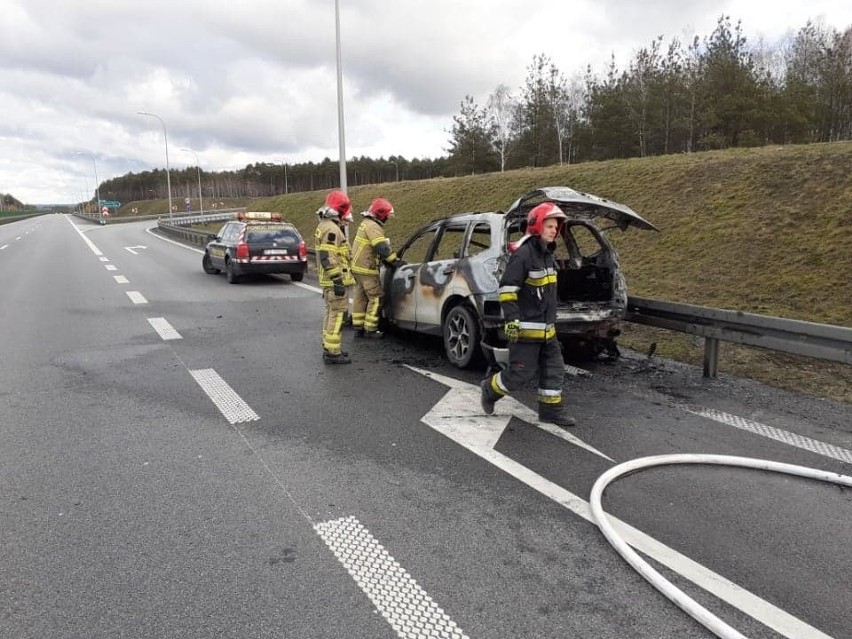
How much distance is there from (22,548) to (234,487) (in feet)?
3.68

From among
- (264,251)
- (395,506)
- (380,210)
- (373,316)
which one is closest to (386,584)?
(395,506)

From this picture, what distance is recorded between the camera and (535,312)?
16.0 feet

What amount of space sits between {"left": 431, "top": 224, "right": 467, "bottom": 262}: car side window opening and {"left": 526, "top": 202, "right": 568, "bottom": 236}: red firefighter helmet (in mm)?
1751

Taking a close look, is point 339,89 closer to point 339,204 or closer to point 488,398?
point 339,204

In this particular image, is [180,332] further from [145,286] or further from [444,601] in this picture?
[444,601]

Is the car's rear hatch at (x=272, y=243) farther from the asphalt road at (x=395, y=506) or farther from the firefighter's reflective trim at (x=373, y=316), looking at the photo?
the asphalt road at (x=395, y=506)

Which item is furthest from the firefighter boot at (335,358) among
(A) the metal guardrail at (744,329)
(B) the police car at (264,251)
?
(B) the police car at (264,251)

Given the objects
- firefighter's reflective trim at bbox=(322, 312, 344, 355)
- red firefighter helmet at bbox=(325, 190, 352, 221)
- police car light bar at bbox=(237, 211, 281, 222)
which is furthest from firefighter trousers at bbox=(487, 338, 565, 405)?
police car light bar at bbox=(237, 211, 281, 222)

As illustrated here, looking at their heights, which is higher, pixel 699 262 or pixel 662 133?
pixel 662 133

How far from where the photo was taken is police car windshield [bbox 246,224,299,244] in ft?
47.5

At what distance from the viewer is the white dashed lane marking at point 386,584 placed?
8.27 ft

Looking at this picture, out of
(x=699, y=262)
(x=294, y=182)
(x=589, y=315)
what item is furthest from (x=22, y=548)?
(x=294, y=182)

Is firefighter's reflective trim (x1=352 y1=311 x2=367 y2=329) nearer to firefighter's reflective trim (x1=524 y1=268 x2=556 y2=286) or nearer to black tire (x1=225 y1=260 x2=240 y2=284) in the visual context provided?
firefighter's reflective trim (x1=524 y1=268 x2=556 y2=286)

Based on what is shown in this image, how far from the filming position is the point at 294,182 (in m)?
118
